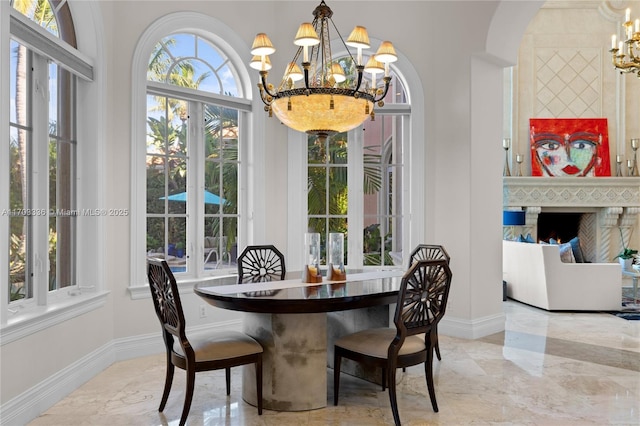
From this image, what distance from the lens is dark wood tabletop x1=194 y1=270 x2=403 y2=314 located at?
9.30ft

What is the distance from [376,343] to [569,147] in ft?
22.9

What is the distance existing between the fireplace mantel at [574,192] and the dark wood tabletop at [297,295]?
5.79 meters

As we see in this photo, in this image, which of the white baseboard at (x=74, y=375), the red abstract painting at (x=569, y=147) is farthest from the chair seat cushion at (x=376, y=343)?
the red abstract painting at (x=569, y=147)

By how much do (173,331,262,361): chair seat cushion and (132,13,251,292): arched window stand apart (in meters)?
1.47

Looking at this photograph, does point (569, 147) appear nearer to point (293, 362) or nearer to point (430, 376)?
point (430, 376)

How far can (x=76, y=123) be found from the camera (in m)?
3.92

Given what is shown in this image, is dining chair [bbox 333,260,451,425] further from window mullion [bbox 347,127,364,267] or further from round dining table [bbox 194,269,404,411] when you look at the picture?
window mullion [bbox 347,127,364,267]

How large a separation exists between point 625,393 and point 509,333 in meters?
1.70

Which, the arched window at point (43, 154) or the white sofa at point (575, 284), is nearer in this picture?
the arched window at point (43, 154)

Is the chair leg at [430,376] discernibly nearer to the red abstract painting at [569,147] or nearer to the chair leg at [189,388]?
the chair leg at [189,388]

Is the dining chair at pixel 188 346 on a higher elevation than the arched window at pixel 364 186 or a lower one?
lower

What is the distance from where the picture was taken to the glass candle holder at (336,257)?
137 inches

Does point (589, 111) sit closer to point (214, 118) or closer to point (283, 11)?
point (283, 11)

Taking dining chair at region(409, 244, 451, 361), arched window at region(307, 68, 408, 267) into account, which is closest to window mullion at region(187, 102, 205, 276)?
arched window at region(307, 68, 408, 267)
